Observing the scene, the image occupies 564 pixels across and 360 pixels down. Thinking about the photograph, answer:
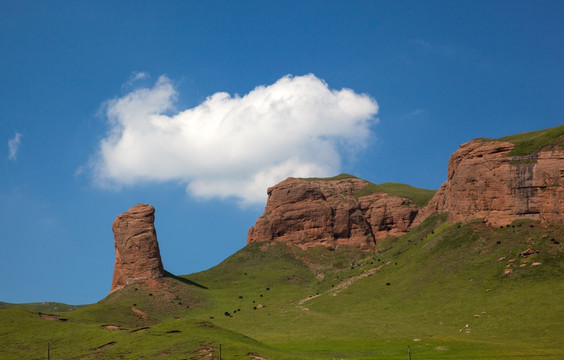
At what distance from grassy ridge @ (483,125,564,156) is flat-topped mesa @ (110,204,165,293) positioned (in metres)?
105

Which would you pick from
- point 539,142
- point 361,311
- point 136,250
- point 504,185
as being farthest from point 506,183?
point 136,250

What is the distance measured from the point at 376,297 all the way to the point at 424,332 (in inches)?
1453

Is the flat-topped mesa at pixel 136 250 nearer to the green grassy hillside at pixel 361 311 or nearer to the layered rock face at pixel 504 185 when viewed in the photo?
the green grassy hillside at pixel 361 311

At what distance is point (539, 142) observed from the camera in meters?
139

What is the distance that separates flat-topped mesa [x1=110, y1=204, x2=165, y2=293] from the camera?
169m

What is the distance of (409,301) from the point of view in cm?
12512

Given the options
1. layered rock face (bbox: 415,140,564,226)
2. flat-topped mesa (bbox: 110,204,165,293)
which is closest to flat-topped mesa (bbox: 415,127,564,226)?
layered rock face (bbox: 415,140,564,226)

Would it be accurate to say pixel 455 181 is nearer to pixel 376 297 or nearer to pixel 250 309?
pixel 376 297

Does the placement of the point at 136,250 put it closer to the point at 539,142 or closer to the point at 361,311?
the point at 361,311

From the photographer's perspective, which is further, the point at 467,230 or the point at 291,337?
the point at 467,230

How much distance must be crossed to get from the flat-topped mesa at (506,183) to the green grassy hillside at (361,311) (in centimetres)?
399

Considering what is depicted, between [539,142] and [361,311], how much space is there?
6079cm

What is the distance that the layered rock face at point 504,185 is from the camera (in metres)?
129

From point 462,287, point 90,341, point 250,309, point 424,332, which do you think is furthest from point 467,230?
point 90,341
